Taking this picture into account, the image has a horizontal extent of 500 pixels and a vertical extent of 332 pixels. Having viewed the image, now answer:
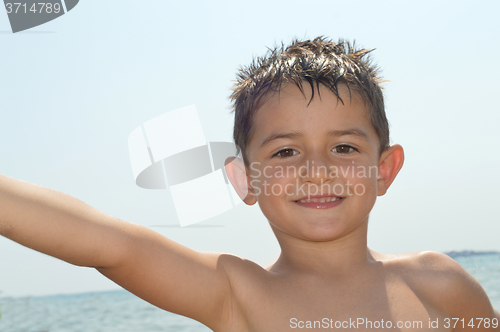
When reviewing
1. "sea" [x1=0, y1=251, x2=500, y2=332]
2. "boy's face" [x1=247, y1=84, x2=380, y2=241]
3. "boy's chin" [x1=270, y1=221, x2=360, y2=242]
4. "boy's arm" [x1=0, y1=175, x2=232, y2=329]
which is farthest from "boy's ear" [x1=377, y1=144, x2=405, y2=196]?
"sea" [x1=0, y1=251, x2=500, y2=332]

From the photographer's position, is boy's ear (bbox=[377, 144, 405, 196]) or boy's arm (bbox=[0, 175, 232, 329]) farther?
boy's ear (bbox=[377, 144, 405, 196])

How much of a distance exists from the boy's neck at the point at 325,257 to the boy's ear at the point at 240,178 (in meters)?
0.25

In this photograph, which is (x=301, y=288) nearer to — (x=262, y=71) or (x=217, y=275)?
(x=217, y=275)

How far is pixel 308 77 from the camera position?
1.88 m

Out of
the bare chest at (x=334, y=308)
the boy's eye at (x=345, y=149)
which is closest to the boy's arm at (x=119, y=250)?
the bare chest at (x=334, y=308)

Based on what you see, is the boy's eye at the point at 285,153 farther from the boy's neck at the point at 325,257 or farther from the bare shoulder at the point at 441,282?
the bare shoulder at the point at 441,282

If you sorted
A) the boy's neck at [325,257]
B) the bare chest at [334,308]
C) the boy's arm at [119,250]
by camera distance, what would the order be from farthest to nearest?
the boy's neck at [325,257]
the bare chest at [334,308]
the boy's arm at [119,250]

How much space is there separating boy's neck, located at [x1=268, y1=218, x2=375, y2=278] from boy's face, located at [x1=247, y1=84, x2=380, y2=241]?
7cm

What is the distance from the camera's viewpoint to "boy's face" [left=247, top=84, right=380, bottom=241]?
1.75m

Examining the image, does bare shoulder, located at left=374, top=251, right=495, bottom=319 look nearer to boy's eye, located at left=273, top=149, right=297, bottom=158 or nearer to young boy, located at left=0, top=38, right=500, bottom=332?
young boy, located at left=0, top=38, right=500, bottom=332

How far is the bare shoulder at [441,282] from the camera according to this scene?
190cm

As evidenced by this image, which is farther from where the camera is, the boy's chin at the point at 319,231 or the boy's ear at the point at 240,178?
the boy's ear at the point at 240,178

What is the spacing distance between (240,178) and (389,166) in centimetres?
76

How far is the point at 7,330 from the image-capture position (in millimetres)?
9336
